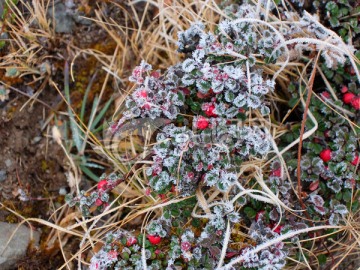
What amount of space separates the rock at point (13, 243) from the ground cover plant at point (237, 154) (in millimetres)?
210

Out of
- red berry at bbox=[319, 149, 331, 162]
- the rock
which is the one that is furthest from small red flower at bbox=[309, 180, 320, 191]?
the rock

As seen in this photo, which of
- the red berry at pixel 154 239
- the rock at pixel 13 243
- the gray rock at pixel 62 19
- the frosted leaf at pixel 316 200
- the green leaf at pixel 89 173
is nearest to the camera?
the red berry at pixel 154 239

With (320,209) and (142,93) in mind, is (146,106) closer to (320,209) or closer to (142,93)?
(142,93)

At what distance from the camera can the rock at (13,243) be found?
2621 mm

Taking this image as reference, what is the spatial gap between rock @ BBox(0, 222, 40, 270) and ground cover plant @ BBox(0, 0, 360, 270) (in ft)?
0.69

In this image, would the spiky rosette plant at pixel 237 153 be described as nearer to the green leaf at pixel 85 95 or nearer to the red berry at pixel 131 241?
the red berry at pixel 131 241

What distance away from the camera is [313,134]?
266 cm

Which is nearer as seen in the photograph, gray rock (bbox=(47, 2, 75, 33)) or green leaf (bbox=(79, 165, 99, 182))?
green leaf (bbox=(79, 165, 99, 182))

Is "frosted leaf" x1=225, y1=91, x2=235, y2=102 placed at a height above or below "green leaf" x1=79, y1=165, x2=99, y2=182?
above

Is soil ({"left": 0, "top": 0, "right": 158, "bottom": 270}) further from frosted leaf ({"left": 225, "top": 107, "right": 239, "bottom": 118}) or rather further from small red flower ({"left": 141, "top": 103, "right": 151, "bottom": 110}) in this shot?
frosted leaf ({"left": 225, "top": 107, "right": 239, "bottom": 118})

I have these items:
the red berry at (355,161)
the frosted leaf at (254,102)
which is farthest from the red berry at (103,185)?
the red berry at (355,161)

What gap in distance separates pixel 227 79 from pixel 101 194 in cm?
86

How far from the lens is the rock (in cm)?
262

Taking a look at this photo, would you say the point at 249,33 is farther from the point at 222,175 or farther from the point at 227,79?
the point at 222,175
